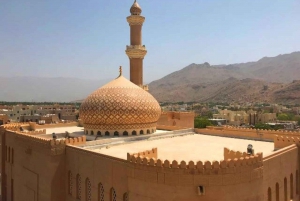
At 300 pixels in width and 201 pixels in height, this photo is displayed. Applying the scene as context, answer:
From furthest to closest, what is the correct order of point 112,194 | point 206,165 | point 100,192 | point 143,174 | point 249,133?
point 249,133 < point 100,192 < point 112,194 < point 143,174 < point 206,165

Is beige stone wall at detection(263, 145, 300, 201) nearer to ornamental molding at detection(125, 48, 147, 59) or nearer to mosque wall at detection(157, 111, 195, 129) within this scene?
mosque wall at detection(157, 111, 195, 129)

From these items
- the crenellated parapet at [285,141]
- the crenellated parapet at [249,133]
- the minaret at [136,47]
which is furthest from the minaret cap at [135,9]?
the crenellated parapet at [285,141]

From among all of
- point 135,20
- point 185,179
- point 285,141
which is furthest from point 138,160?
point 135,20

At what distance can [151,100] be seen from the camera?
15.8m

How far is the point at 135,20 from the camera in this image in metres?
20.8

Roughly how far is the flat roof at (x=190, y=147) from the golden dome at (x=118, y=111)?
1099 millimetres

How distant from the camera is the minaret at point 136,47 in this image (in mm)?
20766

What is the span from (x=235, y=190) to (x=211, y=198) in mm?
743

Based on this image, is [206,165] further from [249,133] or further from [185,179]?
[249,133]

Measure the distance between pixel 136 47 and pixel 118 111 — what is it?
7390mm

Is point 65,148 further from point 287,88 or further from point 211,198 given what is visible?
point 287,88

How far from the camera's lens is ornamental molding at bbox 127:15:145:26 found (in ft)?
67.9

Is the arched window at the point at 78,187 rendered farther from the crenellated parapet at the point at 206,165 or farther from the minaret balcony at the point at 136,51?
the minaret balcony at the point at 136,51

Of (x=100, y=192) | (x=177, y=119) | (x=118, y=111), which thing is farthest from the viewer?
(x=177, y=119)
